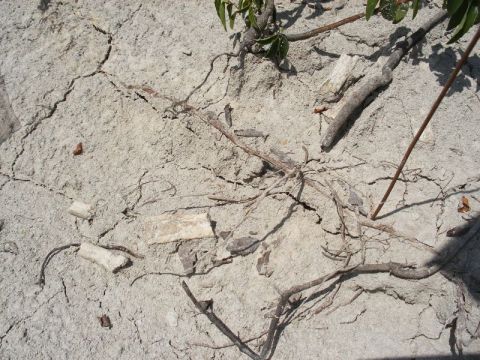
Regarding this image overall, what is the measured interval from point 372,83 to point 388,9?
0.35m

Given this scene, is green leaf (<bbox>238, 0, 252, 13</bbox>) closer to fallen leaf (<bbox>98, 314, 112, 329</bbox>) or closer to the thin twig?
the thin twig

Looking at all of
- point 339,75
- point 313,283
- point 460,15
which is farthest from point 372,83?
point 313,283

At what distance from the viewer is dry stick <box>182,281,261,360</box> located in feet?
5.44

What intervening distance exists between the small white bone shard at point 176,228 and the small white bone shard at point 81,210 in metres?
0.26

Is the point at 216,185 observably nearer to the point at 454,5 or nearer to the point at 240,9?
the point at 240,9

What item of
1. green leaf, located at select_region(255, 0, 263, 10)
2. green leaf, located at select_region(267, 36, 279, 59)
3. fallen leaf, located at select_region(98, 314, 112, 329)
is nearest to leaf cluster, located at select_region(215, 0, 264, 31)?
green leaf, located at select_region(255, 0, 263, 10)

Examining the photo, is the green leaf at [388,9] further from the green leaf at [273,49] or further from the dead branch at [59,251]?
the dead branch at [59,251]

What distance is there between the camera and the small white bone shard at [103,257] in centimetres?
179

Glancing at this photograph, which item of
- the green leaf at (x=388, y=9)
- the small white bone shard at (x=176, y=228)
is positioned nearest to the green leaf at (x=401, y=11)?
the green leaf at (x=388, y=9)

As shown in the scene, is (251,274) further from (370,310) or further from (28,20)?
(28,20)

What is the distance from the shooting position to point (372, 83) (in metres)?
1.99

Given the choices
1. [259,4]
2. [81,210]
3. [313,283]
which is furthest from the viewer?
[259,4]

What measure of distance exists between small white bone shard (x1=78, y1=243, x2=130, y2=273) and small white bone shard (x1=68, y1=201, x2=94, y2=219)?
135mm

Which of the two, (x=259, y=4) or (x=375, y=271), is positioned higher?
(x=259, y=4)
